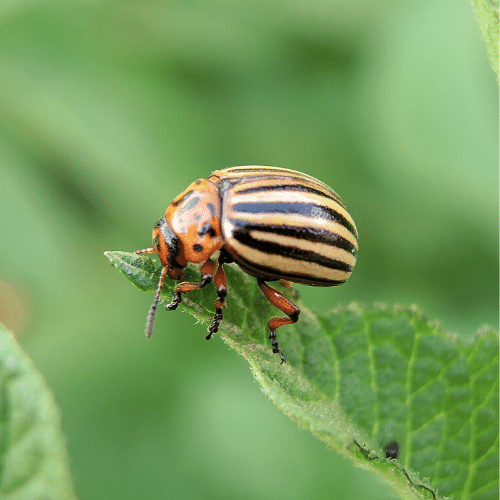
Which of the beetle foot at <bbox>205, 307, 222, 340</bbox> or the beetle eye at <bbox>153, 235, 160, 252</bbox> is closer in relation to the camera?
the beetle foot at <bbox>205, 307, 222, 340</bbox>

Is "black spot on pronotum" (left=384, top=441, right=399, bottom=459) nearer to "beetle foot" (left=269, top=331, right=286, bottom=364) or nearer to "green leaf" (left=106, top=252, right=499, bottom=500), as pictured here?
"green leaf" (left=106, top=252, right=499, bottom=500)

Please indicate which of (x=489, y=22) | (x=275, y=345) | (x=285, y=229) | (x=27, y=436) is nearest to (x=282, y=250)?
(x=285, y=229)

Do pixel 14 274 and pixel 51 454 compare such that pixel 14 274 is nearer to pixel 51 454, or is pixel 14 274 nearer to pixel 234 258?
pixel 234 258

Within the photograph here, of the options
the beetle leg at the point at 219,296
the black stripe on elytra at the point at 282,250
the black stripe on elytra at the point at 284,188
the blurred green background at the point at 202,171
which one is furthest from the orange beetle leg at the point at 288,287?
the blurred green background at the point at 202,171

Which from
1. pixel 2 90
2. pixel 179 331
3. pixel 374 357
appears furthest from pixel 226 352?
pixel 2 90

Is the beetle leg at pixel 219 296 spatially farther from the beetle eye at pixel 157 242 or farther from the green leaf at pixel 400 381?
the beetle eye at pixel 157 242

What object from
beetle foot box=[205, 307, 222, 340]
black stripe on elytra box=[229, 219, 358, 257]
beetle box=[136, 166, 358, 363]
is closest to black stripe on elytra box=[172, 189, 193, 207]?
beetle box=[136, 166, 358, 363]
